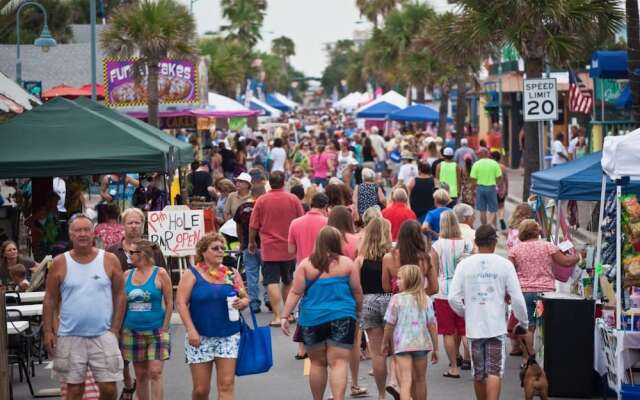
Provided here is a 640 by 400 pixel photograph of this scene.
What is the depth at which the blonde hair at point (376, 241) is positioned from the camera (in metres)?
10.3

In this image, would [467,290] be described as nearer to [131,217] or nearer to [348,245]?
[348,245]

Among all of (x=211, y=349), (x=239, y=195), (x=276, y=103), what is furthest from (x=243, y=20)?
(x=211, y=349)

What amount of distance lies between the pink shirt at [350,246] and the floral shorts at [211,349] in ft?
7.70

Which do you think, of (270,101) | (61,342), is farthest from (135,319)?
(270,101)

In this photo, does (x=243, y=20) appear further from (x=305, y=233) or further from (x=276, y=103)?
(x=305, y=233)

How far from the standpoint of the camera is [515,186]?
38.7 m

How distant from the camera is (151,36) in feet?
103

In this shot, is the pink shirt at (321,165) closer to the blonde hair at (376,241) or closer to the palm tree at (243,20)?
the blonde hair at (376,241)

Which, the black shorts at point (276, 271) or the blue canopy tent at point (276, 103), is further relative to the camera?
the blue canopy tent at point (276, 103)

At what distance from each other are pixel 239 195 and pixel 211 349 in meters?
7.77

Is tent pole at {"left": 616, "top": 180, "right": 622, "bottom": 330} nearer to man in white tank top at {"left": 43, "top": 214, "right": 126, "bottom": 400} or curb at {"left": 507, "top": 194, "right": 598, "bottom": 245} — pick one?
man in white tank top at {"left": 43, "top": 214, "right": 126, "bottom": 400}

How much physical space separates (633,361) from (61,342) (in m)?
4.88

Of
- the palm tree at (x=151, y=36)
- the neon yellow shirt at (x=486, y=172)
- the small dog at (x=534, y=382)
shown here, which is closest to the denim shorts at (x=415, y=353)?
the small dog at (x=534, y=382)

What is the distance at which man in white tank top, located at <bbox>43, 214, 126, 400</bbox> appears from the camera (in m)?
8.56
